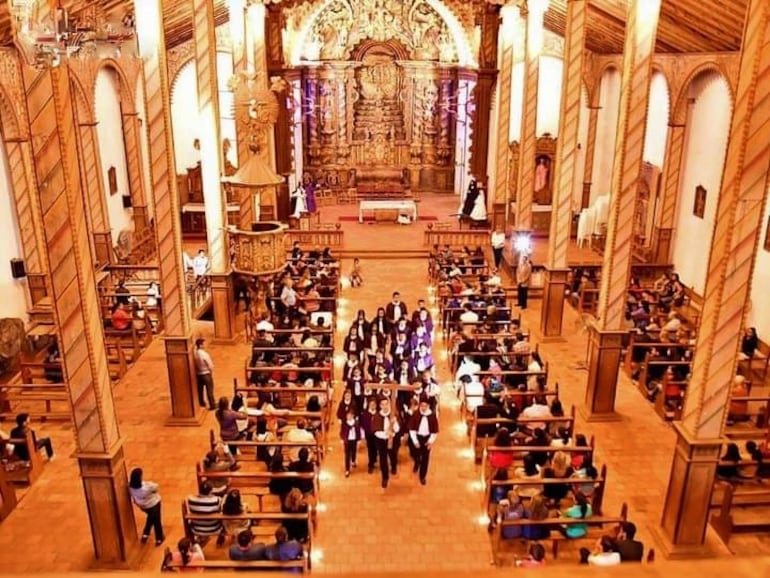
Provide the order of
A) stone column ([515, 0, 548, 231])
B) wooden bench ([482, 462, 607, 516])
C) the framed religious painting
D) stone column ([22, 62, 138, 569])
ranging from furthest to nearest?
the framed religious painting, stone column ([515, 0, 548, 231]), wooden bench ([482, 462, 607, 516]), stone column ([22, 62, 138, 569])

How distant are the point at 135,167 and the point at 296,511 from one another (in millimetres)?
17505

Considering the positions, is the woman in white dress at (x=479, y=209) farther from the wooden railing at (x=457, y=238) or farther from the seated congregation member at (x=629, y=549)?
the seated congregation member at (x=629, y=549)

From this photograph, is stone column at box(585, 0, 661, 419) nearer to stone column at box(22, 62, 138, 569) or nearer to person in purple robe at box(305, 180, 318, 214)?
stone column at box(22, 62, 138, 569)

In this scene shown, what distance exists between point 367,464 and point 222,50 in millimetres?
19231

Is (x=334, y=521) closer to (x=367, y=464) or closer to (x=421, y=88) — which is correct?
(x=367, y=464)

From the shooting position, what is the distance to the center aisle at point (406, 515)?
8898mm

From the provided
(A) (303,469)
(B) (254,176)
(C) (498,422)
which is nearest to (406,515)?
(A) (303,469)

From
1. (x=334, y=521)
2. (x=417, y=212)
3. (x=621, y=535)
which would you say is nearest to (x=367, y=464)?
(x=334, y=521)

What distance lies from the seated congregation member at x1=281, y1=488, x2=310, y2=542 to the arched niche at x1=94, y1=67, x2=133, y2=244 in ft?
49.5

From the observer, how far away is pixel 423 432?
406 inches

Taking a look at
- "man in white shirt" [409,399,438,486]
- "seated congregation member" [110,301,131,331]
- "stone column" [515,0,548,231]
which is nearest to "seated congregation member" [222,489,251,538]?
"man in white shirt" [409,399,438,486]

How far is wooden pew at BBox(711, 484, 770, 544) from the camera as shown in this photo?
905cm

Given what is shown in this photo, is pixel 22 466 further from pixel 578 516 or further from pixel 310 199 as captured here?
pixel 310 199

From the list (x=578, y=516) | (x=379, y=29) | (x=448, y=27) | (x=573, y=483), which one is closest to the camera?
(x=578, y=516)
